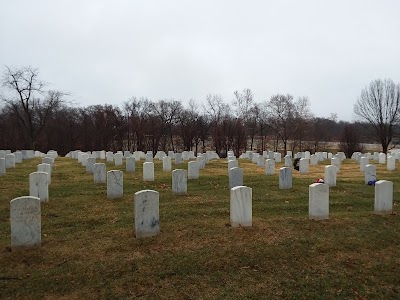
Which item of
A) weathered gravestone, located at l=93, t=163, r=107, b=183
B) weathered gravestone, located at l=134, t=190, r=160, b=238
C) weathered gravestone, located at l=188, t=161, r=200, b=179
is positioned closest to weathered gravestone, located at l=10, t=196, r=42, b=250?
weathered gravestone, located at l=134, t=190, r=160, b=238

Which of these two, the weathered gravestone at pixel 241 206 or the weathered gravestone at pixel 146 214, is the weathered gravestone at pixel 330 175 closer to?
the weathered gravestone at pixel 241 206

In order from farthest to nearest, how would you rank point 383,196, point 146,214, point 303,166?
point 303,166
point 383,196
point 146,214

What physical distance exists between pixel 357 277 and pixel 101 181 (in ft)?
36.0

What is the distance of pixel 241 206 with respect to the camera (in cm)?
778

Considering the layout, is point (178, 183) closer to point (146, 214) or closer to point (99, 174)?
point (99, 174)

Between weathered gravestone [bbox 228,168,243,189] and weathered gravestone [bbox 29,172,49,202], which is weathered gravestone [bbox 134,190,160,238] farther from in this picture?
weathered gravestone [bbox 228,168,243,189]

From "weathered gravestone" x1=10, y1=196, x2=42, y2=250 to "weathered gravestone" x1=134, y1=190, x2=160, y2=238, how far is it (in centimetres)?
192

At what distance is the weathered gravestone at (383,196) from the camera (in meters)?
9.02

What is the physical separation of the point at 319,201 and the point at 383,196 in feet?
6.75

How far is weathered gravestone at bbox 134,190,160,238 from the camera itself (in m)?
7.05

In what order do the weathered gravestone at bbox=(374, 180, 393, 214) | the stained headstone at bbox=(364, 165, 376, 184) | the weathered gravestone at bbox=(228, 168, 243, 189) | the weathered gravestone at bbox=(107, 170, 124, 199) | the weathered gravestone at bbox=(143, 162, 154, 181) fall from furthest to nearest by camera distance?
the weathered gravestone at bbox=(143, 162, 154, 181) → the stained headstone at bbox=(364, 165, 376, 184) → the weathered gravestone at bbox=(228, 168, 243, 189) → the weathered gravestone at bbox=(107, 170, 124, 199) → the weathered gravestone at bbox=(374, 180, 393, 214)

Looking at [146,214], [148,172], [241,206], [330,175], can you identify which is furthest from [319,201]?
[148,172]

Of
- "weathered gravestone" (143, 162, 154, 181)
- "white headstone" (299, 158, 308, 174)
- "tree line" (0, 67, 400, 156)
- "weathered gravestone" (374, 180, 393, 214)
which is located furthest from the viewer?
"tree line" (0, 67, 400, 156)

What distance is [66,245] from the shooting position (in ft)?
22.1
